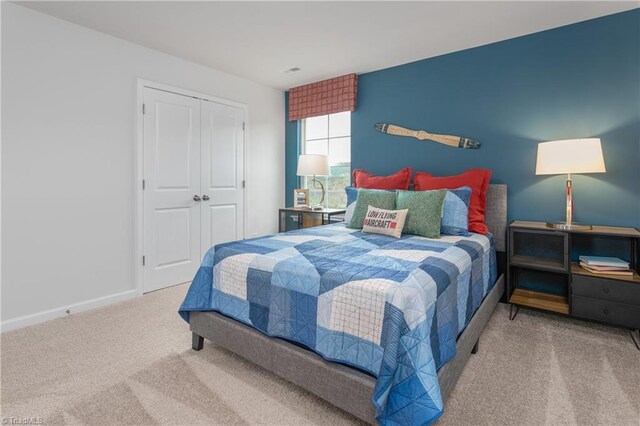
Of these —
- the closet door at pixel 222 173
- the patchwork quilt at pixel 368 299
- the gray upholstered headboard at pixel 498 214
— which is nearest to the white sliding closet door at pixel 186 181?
the closet door at pixel 222 173

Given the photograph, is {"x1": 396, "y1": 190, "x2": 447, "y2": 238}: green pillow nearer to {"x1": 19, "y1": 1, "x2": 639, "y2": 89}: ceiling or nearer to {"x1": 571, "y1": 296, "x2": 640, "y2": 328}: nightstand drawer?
{"x1": 571, "y1": 296, "x2": 640, "y2": 328}: nightstand drawer

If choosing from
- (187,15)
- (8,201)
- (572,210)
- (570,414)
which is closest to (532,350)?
(570,414)

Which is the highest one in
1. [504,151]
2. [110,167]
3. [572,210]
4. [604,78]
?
[604,78]

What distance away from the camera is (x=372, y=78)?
151 inches

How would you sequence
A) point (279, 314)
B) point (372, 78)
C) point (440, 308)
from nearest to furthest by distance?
point (440, 308)
point (279, 314)
point (372, 78)

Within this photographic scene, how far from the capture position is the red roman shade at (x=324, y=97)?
3910 millimetres

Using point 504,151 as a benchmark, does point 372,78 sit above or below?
above

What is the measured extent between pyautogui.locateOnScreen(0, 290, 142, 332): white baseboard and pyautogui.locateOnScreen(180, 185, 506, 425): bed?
1355mm

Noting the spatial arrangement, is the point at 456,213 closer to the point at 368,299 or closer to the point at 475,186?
the point at 475,186

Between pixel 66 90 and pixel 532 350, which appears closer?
pixel 532 350

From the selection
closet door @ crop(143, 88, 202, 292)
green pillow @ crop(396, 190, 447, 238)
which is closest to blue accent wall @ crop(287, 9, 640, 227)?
green pillow @ crop(396, 190, 447, 238)

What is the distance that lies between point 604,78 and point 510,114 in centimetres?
67

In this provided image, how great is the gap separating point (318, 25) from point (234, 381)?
264cm

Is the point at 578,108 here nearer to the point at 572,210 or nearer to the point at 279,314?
the point at 572,210
